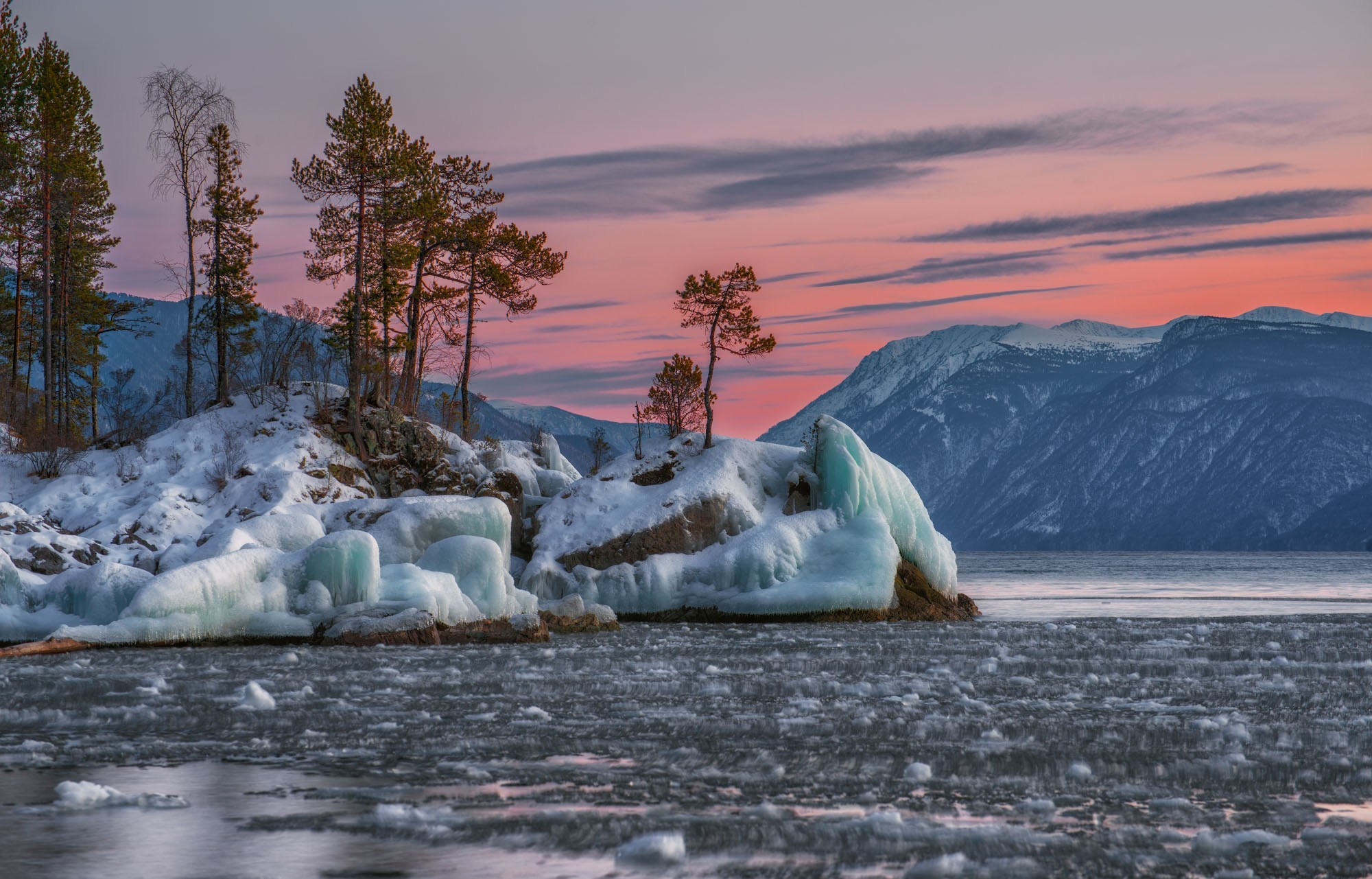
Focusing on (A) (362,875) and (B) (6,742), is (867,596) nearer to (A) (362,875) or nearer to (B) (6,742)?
(B) (6,742)

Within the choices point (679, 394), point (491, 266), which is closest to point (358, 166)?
point (491, 266)

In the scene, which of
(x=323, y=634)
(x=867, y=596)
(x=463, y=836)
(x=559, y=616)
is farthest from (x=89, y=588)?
(x=463, y=836)

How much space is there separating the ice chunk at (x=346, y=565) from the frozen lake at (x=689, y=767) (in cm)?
485

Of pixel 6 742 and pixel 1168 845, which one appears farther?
pixel 6 742

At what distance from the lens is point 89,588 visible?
88.7 feet

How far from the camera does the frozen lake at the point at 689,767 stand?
8039 millimetres

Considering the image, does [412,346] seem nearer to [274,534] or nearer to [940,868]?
[274,534]

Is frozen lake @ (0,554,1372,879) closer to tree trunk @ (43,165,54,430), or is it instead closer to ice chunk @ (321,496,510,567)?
ice chunk @ (321,496,510,567)

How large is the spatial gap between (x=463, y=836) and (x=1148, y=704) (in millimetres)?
10463

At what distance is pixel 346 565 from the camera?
2722 cm

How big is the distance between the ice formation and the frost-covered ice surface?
12552 mm

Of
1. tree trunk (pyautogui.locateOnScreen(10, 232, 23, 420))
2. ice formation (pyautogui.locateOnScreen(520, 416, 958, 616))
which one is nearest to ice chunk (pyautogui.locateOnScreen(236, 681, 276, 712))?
ice formation (pyautogui.locateOnScreen(520, 416, 958, 616))

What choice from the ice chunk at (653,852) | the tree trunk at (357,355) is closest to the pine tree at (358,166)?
the tree trunk at (357,355)

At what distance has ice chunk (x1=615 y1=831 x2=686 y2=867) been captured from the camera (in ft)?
25.8
